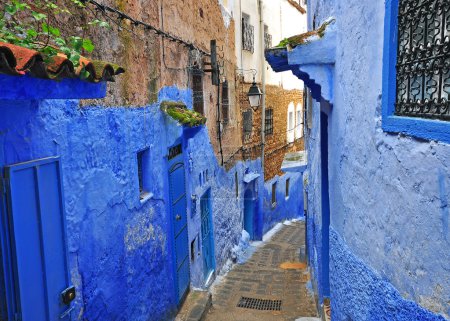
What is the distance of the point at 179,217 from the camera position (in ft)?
24.7

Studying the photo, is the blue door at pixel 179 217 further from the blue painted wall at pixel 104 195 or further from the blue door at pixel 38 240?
the blue door at pixel 38 240

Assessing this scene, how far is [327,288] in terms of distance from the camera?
702cm

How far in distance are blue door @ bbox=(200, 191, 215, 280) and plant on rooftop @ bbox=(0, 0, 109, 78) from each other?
5.91 meters

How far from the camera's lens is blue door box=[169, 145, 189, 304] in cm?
725

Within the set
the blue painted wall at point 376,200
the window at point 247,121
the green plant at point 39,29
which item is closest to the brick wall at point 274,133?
the window at point 247,121

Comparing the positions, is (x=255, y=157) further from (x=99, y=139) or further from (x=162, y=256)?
(x=99, y=139)

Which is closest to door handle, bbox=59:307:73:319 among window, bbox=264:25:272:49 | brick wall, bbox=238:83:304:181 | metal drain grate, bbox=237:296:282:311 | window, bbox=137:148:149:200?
window, bbox=137:148:149:200

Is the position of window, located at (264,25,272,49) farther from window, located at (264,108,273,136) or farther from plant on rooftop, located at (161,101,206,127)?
plant on rooftop, located at (161,101,206,127)

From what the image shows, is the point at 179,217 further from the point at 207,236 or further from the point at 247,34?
the point at 247,34

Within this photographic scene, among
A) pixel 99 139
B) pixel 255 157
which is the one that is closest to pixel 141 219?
pixel 99 139

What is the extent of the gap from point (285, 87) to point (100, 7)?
1526cm

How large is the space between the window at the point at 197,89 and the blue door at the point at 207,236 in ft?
6.62

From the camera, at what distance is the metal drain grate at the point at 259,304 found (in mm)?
8977

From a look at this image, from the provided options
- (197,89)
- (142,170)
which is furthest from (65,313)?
(197,89)
